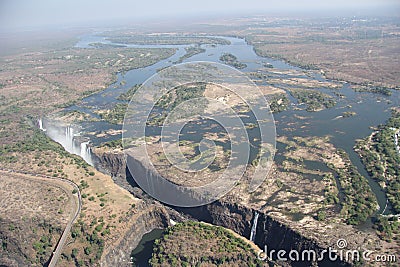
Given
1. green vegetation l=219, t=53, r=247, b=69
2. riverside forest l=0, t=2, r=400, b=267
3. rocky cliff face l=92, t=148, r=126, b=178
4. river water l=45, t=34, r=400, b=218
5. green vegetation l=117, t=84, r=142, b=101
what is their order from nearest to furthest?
1. riverside forest l=0, t=2, r=400, b=267
2. rocky cliff face l=92, t=148, r=126, b=178
3. river water l=45, t=34, r=400, b=218
4. green vegetation l=117, t=84, r=142, b=101
5. green vegetation l=219, t=53, r=247, b=69

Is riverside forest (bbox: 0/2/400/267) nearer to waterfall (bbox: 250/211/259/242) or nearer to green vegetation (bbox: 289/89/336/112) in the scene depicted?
waterfall (bbox: 250/211/259/242)

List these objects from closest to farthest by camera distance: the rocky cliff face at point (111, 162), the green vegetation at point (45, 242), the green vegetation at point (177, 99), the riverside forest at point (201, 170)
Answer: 1. the riverside forest at point (201, 170)
2. the green vegetation at point (45, 242)
3. the rocky cliff face at point (111, 162)
4. the green vegetation at point (177, 99)

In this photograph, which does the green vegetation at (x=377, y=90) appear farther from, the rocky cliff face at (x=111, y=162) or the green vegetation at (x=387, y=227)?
the rocky cliff face at (x=111, y=162)

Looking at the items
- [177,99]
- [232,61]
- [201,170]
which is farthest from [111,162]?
[232,61]

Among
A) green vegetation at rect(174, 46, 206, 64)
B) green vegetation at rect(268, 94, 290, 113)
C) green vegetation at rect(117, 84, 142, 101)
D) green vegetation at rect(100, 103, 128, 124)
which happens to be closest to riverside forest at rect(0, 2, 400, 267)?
green vegetation at rect(268, 94, 290, 113)

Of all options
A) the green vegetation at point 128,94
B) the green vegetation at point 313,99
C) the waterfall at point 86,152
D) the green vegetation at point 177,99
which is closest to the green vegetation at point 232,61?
the green vegetation at point 177,99
